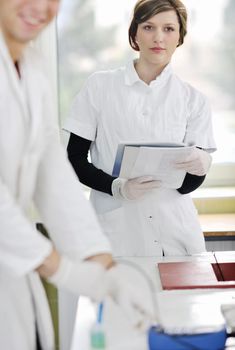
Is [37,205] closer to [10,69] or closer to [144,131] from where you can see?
[10,69]

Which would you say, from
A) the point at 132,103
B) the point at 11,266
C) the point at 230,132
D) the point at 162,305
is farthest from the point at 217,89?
the point at 11,266

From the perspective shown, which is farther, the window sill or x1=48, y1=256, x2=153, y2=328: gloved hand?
the window sill

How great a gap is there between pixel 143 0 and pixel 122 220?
904mm

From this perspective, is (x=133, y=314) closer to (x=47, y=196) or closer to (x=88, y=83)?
(x=47, y=196)

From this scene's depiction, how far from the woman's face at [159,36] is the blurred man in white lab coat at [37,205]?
40.8 inches

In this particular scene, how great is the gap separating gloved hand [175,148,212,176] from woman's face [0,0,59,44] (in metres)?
1.18

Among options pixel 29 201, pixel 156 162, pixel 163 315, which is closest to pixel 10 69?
pixel 29 201

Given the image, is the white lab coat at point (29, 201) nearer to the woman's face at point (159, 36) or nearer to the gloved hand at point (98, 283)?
the gloved hand at point (98, 283)

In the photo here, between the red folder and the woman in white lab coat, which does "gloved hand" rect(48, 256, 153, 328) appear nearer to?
the red folder

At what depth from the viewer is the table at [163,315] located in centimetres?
179

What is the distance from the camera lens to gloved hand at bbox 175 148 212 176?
8.44 ft

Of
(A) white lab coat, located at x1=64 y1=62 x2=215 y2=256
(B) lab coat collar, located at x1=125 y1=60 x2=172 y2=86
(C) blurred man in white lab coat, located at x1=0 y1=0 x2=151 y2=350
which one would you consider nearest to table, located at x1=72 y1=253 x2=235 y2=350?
(C) blurred man in white lab coat, located at x1=0 y1=0 x2=151 y2=350

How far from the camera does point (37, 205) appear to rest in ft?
5.58

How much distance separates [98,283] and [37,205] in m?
0.33
